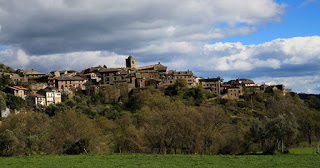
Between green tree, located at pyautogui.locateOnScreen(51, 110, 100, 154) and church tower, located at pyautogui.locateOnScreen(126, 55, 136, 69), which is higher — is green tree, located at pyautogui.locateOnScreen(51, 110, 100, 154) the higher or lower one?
the lower one

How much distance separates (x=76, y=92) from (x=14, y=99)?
2167 centimetres

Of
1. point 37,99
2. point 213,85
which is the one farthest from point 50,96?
point 213,85

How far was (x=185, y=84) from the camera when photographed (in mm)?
101562

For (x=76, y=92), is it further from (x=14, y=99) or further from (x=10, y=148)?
(x=10, y=148)

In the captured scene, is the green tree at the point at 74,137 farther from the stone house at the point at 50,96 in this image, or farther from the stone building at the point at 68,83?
the stone building at the point at 68,83

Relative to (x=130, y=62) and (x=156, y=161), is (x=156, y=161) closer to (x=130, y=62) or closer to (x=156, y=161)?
(x=156, y=161)

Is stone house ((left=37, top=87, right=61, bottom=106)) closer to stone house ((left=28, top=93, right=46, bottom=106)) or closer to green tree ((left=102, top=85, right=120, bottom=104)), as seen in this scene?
stone house ((left=28, top=93, right=46, bottom=106))

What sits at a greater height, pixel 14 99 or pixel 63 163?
pixel 14 99

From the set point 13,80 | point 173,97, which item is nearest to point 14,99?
point 13,80

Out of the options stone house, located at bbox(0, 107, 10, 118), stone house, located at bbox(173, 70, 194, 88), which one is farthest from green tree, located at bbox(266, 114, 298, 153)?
stone house, located at bbox(173, 70, 194, 88)

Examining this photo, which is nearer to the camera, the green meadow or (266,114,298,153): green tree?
the green meadow

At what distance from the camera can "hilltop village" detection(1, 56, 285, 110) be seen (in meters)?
87.9

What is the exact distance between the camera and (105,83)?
110 meters

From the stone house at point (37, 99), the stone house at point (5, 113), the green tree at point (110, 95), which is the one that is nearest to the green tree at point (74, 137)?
the stone house at point (5, 113)
